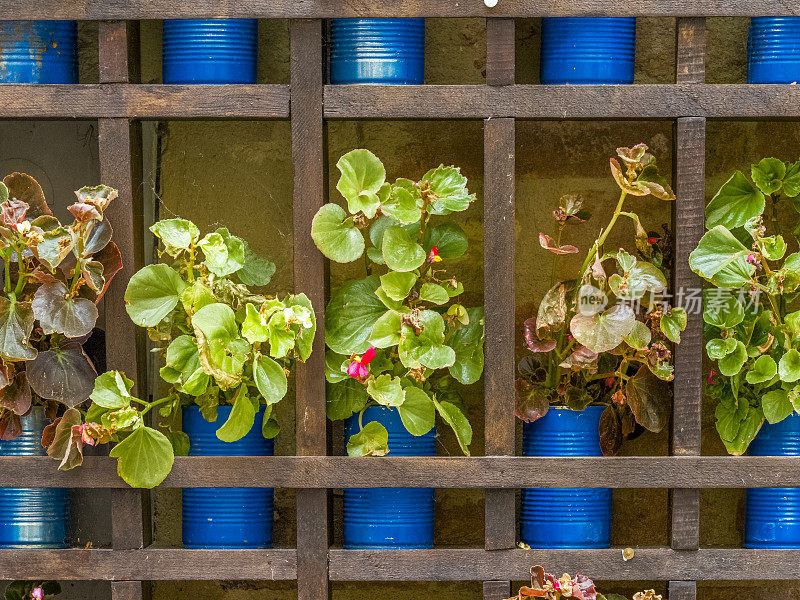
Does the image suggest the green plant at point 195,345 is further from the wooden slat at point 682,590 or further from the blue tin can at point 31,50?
the wooden slat at point 682,590

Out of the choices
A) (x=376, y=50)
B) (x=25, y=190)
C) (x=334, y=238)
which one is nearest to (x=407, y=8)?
(x=376, y=50)

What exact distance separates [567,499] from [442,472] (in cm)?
24

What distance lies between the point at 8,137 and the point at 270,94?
691 mm

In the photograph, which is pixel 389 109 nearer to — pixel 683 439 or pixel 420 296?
pixel 420 296

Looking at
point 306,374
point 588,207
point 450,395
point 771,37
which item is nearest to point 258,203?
point 306,374

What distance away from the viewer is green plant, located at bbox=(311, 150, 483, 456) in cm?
128

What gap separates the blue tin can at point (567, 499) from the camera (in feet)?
4.46

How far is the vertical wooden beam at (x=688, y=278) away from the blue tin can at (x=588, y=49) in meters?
0.10

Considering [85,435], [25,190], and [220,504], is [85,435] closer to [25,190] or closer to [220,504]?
[220,504]

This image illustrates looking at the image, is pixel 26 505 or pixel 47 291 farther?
pixel 26 505

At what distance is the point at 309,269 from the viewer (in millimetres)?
1341

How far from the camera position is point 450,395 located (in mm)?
1433

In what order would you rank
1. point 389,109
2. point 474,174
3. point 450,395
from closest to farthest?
point 389,109, point 450,395, point 474,174

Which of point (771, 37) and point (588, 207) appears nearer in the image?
point (771, 37)
